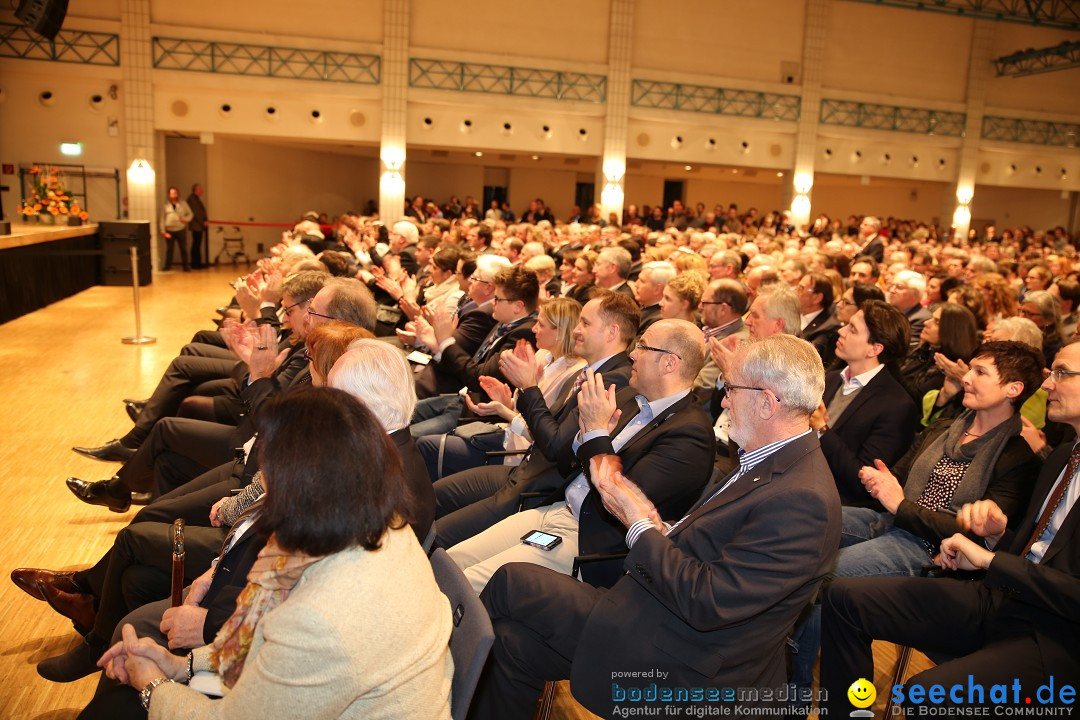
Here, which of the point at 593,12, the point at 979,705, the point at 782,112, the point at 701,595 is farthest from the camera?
the point at 782,112

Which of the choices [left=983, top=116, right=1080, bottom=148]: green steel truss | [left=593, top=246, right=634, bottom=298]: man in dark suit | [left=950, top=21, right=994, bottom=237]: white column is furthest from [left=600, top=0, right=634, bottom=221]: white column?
Answer: [left=593, top=246, right=634, bottom=298]: man in dark suit

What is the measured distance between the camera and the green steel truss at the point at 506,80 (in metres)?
16.6

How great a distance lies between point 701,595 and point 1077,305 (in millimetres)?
6106

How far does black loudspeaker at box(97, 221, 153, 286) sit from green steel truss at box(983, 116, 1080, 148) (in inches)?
784

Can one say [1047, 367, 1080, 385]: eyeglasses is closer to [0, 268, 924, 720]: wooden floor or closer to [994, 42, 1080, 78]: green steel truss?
[0, 268, 924, 720]: wooden floor

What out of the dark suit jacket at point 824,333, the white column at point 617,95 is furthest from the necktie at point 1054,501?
the white column at point 617,95

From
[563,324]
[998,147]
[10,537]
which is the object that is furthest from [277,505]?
[998,147]

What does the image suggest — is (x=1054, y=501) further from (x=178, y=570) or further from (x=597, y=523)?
(x=178, y=570)

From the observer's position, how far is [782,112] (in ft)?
61.9

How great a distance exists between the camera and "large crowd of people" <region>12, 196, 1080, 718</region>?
151cm

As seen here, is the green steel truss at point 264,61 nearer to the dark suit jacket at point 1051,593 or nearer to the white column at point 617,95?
the white column at point 617,95

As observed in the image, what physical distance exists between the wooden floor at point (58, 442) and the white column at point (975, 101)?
18729 mm

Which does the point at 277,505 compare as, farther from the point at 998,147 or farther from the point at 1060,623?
the point at 998,147

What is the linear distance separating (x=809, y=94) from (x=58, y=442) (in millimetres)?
18088
